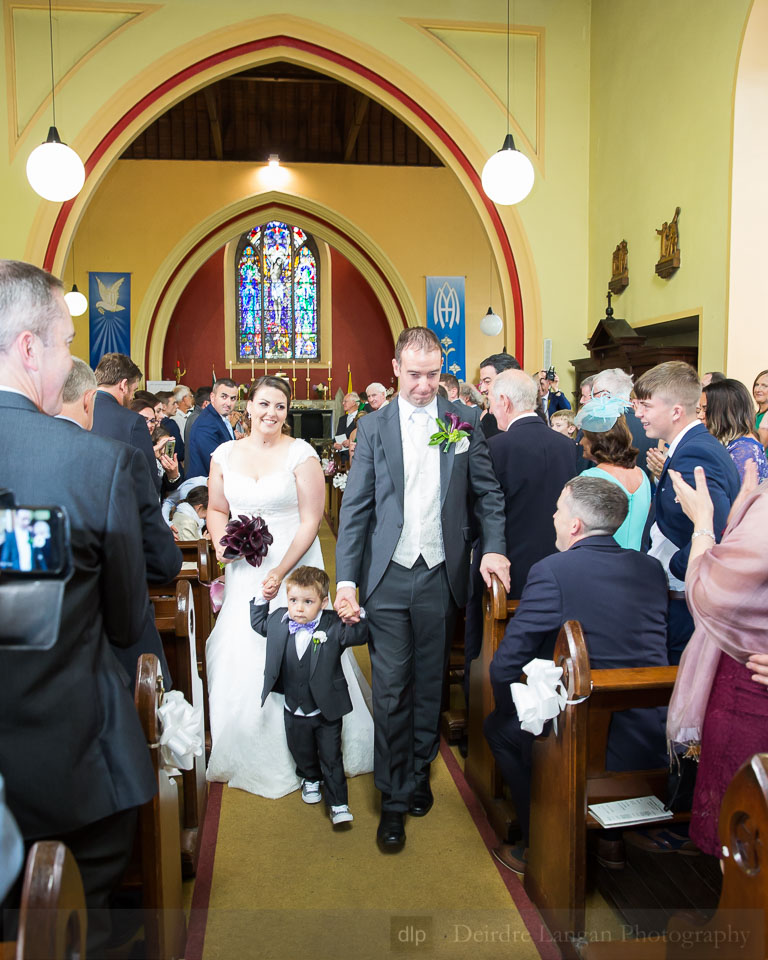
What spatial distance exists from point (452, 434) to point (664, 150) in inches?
209

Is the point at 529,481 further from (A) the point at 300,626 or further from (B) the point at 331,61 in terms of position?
(B) the point at 331,61

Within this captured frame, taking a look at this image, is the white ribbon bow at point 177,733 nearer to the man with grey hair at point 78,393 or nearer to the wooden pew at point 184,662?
the wooden pew at point 184,662

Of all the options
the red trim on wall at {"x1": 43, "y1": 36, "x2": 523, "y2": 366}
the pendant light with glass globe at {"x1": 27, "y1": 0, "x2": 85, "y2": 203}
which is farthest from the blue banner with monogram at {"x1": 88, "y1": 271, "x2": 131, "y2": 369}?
the pendant light with glass globe at {"x1": 27, "y1": 0, "x2": 85, "y2": 203}

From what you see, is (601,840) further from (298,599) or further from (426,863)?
(298,599)

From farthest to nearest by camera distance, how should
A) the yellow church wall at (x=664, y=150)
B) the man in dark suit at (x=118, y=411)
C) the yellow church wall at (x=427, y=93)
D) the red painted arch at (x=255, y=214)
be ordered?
the red painted arch at (x=255, y=214)
the yellow church wall at (x=427, y=93)
the yellow church wall at (x=664, y=150)
the man in dark suit at (x=118, y=411)

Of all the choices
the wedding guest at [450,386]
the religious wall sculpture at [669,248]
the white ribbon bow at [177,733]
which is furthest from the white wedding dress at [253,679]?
the religious wall sculpture at [669,248]

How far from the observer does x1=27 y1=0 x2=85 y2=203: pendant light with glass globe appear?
6.36m

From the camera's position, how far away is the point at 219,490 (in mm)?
3551

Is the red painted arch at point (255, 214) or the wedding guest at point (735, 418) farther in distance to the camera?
the red painted arch at point (255, 214)

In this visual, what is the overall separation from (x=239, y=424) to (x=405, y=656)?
5522mm

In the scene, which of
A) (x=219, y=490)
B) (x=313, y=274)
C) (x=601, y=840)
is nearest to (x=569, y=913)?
(x=601, y=840)

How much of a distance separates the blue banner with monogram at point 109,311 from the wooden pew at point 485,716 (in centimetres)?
1153

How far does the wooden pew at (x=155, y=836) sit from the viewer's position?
1.77m

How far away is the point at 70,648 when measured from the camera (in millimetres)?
1448
